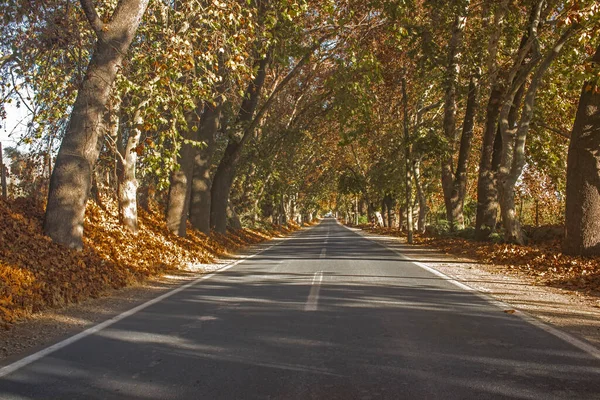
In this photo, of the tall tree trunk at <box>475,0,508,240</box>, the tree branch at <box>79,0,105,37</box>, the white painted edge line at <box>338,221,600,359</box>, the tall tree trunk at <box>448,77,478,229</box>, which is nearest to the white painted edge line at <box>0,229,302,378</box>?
the tree branch at <box>79,0,105,37</box>

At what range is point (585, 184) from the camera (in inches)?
530

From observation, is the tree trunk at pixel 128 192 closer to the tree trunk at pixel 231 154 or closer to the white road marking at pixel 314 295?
the white road marking at pixel 314 295

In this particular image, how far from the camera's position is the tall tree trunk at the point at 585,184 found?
43.9ft

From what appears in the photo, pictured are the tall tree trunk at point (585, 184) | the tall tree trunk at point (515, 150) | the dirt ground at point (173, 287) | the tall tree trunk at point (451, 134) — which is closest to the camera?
the dirt ground at point (173, 287)

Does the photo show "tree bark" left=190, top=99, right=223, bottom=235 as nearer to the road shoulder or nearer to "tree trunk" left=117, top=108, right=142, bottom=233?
"tree trunk" left=117, top=108, right=142, bottom=233

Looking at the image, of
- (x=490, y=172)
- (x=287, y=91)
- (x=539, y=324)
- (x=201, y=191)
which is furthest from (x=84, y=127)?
(x=287, y=91)

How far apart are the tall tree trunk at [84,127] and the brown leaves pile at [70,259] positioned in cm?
58

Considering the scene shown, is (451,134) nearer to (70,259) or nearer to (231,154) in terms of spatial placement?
(231,154)

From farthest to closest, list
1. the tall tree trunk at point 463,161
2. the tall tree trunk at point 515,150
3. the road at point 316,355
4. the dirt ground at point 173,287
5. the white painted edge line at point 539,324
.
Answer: the tall tree trunk at point 463,161, the tall tree trunk at point 515,150, the dirt ground at point 173,287, the white painted edge line at point 539,324, the road at point 316,355

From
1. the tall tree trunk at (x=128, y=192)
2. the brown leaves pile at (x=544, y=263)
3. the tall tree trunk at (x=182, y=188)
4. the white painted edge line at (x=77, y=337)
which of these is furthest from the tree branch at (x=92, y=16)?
the brown leaves pile at (x=544, y=263)

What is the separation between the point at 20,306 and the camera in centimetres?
781

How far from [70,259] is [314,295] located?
4.43m

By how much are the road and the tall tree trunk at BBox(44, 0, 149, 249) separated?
10.2 ft

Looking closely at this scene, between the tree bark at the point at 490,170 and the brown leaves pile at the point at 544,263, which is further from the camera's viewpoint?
the tree bark at the point at 490,170
